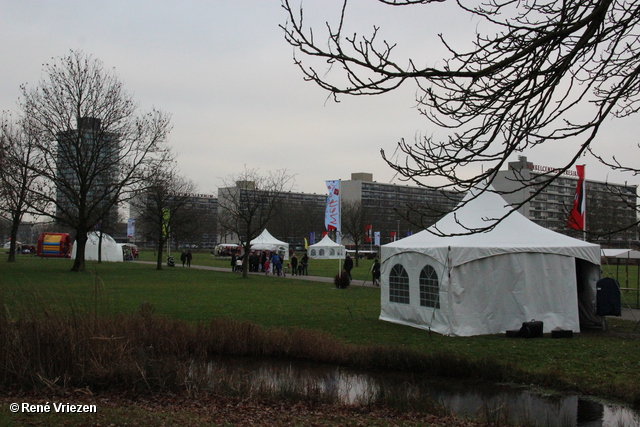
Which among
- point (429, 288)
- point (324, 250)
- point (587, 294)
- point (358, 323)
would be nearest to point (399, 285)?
point (429, 288)

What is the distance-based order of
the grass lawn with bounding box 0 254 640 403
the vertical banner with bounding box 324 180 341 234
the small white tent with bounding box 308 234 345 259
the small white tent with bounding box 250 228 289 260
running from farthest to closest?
the small white tent with bounding box 308 234 345 259, the small white tent with bounding box 250 228 289 260, the vertical banner with bounding box 324 180 341 234, the grass lawn with bounding box 0 254 640 403

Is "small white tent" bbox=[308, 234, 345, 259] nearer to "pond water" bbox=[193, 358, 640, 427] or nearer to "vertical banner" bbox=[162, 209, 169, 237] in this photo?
"vertical banner" bbox=[162, 209, 169, 237]

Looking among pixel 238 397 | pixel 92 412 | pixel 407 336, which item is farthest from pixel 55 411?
pixel 407 336

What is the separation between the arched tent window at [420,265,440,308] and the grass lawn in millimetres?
750

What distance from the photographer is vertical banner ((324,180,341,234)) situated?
100 ft

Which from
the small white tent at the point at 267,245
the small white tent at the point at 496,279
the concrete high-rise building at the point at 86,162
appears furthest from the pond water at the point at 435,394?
the small white tent at the point at 267,245

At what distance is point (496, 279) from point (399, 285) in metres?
2.75

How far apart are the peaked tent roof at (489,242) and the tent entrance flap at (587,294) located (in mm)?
540

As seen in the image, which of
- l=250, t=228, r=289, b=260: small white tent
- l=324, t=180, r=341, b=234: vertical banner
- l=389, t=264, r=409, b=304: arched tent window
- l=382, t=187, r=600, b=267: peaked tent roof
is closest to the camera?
l=382, t=187, r=600, b=267: peaked tent roof

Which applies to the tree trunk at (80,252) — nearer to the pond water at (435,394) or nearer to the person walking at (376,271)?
the person walking at (376,271)

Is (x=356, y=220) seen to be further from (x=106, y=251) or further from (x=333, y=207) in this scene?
(x=333, y=207)

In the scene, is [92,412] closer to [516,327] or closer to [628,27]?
[628,27]

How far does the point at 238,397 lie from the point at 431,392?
3.13 meters

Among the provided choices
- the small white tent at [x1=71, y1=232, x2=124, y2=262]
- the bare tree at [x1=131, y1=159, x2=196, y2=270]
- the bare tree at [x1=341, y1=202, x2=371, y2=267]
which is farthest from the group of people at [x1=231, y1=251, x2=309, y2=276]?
the bare tree at [x1=341, y1=202, x2=371, y2=267]
